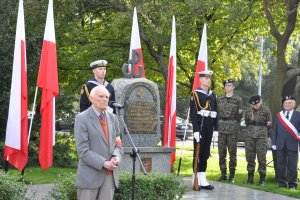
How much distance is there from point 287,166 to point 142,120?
3.25 meters

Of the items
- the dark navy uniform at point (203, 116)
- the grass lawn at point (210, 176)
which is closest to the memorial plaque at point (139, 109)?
the dark navy uniform at point (203, 116)

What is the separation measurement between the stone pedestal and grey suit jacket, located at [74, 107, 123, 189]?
3.85 m

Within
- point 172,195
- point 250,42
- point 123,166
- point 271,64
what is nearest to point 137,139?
point 123,166

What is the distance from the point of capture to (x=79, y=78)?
17.9 metres

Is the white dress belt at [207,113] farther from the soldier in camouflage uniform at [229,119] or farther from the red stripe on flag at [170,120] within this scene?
the red stripe on flag at [170,120]

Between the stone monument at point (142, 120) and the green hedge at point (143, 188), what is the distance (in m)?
2.37

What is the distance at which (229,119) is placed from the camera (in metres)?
11.1

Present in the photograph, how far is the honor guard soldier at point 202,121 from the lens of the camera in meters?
9.90

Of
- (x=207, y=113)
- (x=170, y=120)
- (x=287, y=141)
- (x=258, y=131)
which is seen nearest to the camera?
(x=207, y=113)

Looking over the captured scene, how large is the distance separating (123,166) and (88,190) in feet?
12.7

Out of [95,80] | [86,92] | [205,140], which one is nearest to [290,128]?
[205,140]

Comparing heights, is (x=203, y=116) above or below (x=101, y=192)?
above

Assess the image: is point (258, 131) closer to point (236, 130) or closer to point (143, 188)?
point (236, 130)

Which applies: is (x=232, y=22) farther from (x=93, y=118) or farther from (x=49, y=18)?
(x=93, y=118)
